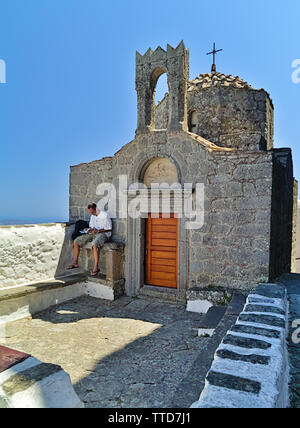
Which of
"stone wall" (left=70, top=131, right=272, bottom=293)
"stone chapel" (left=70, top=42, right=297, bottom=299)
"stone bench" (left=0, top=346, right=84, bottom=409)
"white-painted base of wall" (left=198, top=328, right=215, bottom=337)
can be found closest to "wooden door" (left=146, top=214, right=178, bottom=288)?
"stone chapel" (left=70, top=42, right=297, bottom=299)

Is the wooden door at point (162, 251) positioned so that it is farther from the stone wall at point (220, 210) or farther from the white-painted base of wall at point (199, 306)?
the white-painted base of wall at point (199, 306)

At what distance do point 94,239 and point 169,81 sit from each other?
3.72m

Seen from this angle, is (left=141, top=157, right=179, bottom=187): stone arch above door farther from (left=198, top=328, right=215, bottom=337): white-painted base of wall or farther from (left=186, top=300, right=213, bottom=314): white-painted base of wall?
(left=198, top=328, right=215, bottom=337): white-painted base of wall

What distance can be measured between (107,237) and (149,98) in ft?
10.6

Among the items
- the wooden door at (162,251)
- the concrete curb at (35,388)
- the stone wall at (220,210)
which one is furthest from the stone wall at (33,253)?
the concrete curb at (35,388)

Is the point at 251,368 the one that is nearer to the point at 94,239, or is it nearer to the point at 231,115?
the point at 94,239

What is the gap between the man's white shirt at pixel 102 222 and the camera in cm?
632

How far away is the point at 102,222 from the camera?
249 inches

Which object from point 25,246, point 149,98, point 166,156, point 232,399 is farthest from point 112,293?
point 232,399

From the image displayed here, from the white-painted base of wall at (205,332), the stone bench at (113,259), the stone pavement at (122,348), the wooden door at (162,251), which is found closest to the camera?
the stone pavement at (122,348)

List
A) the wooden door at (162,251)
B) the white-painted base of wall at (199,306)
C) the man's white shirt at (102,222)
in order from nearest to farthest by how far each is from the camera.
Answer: the white-painted base of wall at (199,306), the wooden door at (162,251), the man's white shirt at (102,222)

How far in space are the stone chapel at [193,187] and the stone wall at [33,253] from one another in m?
1.00

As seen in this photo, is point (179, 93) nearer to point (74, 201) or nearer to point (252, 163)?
point (252, 163)

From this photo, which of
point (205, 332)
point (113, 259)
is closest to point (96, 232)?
point (113, 259)
